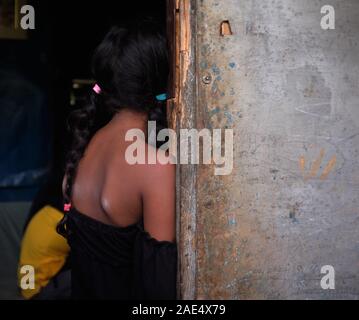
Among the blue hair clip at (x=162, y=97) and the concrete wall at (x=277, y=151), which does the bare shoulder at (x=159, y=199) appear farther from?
the blue hair clip at (x=162, y=97)

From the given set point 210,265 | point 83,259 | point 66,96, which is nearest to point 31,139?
point 66,96

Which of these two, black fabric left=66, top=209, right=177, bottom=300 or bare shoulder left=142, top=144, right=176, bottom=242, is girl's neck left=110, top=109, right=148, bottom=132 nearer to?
bare shoulder left=142, top=144, right=176, bottom=242

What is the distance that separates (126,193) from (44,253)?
Answer: 5.14ft

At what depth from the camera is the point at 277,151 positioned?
1993 millimetres

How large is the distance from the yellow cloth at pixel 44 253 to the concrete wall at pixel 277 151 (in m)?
1.52

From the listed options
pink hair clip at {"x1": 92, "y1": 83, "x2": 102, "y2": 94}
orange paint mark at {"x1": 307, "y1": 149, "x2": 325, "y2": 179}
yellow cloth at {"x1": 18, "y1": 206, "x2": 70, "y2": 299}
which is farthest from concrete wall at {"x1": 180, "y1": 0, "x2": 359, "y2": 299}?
yellow cloth at {"x1": 18, "y1": 206, "x2": 70, "y2": 299}

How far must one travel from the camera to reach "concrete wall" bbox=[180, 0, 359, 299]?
6.39 ft

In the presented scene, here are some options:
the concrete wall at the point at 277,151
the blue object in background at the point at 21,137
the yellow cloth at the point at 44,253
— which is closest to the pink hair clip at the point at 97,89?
the concrete wall at the point at 277,151

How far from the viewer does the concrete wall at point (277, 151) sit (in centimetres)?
195

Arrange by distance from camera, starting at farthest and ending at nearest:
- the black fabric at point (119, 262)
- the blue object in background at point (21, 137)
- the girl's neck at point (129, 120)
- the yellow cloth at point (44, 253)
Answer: the blue object in background at point (21, 137) → the yellow cloth at point (44, 253) → the girl's neck at point (129, 120) → the black fabric at point (119, 262)

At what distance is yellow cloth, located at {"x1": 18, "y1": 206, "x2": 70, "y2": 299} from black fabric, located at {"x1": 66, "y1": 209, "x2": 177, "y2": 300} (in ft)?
3.68

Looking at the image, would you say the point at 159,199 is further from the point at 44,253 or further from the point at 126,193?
the point at 44,253

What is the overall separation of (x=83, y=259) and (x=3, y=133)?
289cm

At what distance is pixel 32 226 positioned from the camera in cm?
342
